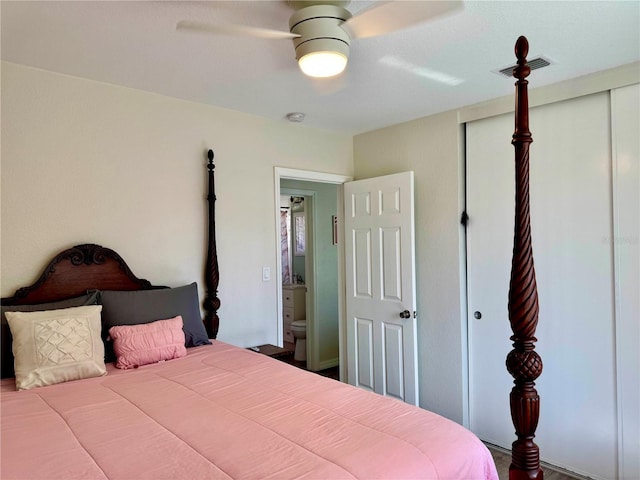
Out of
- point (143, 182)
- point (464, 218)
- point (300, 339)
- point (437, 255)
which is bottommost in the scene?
point (300, 339)

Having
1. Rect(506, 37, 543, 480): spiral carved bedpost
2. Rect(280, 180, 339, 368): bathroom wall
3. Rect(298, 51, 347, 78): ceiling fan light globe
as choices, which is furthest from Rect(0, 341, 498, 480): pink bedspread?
Rect(280, 180, 339, 368): bathroom wall

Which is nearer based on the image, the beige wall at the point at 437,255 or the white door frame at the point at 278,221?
the beige wall at the point at 437,255

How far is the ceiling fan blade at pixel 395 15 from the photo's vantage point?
4.84ft

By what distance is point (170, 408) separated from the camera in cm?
171

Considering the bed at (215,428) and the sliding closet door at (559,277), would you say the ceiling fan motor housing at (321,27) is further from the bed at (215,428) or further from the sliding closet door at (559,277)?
the sliding closet door at (559,277)

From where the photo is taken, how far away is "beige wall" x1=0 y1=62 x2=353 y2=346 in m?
2.39

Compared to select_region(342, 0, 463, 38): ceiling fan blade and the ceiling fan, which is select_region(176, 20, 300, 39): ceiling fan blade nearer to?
the ceiling fan

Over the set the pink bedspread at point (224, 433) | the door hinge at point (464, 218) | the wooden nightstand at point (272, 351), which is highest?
the door hinge at point (464, 218)

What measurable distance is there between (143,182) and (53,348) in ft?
3.90

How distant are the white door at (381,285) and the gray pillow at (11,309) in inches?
82.5

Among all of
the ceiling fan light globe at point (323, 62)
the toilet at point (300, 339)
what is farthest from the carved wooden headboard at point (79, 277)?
the toilet at point (300, 339)

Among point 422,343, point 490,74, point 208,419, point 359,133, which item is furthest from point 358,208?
point 208,419

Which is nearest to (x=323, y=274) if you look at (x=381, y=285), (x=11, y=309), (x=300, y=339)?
(x=300, y=339)

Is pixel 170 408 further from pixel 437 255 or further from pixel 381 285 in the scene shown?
pixel 437 255
